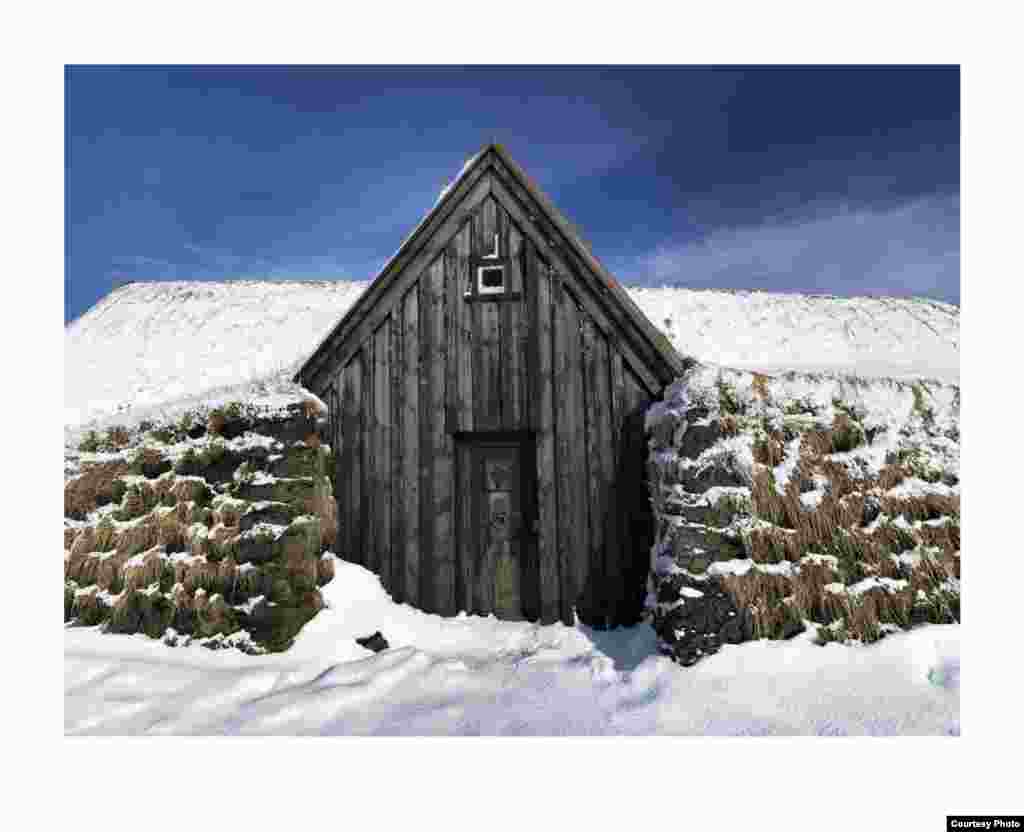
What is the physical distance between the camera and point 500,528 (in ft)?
19.4

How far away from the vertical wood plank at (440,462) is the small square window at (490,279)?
426 mm

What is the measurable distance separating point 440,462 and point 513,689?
2579mm

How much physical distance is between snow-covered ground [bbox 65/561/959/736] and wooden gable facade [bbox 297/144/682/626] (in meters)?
0.85

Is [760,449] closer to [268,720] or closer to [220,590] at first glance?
[268,720]

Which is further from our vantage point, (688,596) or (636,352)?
(636,352)

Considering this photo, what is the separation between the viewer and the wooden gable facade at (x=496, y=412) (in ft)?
18.6

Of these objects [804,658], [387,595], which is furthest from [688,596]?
[387,595]

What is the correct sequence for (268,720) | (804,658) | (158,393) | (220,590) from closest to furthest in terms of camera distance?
(268,720)
(804,658)
(220,590)
(158,393)

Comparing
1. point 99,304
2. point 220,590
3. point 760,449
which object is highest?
point 99,304

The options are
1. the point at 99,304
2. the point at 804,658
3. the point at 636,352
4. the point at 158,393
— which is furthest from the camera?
the point at 99,304

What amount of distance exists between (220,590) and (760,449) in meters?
5.08

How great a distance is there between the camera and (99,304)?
51.1ft

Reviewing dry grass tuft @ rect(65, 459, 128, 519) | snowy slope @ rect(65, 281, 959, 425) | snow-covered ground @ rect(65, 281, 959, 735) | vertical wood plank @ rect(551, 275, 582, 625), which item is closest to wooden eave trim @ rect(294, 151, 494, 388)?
snow-covered ground @ rect(65, 281, 959, 735)

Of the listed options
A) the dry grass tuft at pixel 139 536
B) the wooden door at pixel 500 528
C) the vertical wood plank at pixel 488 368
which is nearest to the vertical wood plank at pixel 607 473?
the wooden door at pixel 500 528
